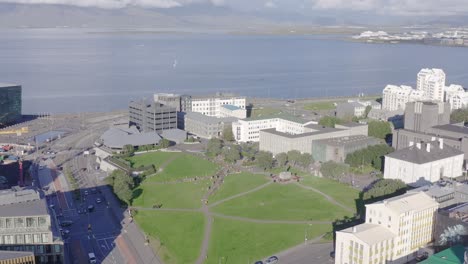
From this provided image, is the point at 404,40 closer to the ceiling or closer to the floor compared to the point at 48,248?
closer to the ceiling

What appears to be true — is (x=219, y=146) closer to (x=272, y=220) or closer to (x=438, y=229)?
(x=272, y=220)

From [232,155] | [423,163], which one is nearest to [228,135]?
[232,155]

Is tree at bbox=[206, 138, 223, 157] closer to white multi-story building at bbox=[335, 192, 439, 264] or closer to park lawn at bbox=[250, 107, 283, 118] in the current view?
park lawn at bbox=[250, 107, 283, 118]

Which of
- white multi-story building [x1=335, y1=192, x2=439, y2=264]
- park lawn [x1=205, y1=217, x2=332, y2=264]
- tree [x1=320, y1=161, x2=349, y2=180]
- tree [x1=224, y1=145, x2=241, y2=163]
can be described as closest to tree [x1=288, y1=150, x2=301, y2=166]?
tree [x1=320, y1=161, x2=349, y2=180]

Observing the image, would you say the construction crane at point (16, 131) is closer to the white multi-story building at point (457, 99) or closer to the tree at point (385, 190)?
the tree at point (385, 190)

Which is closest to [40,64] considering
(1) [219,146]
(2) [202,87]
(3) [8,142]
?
(2) [202,87]

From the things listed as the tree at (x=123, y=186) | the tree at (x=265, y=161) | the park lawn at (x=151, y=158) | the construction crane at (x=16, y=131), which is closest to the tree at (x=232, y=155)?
the tree at (x=265, y=161)
